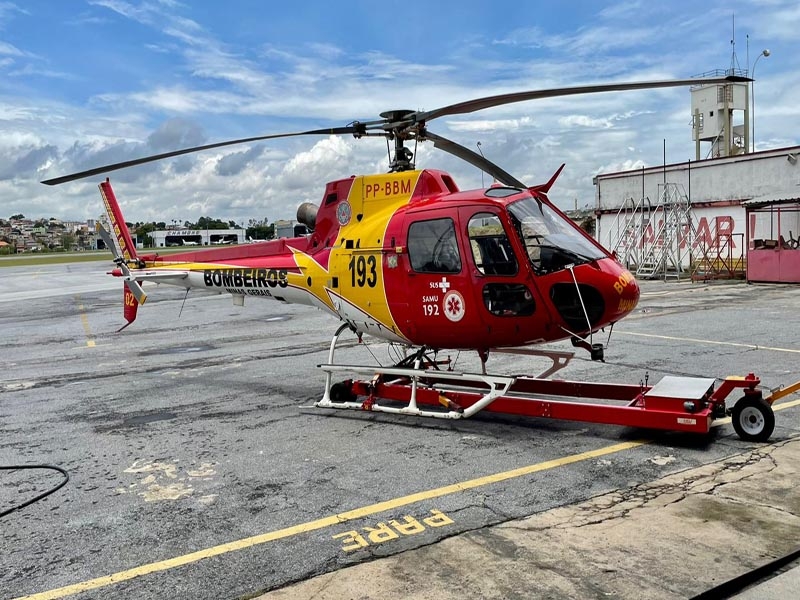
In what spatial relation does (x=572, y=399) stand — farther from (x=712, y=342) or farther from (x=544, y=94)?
(x=712, y=342)

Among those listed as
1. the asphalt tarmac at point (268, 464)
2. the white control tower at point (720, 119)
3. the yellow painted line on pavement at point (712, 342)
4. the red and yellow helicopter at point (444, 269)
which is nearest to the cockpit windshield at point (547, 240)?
the red and yellow helicopter at point (444, 269)

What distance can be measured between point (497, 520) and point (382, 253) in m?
3.93

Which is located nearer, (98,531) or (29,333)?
(98,531)

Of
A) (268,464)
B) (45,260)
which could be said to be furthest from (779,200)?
(45,260)

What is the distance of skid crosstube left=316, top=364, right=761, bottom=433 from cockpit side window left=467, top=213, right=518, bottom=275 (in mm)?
1165

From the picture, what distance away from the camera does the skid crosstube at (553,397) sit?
21.1ft

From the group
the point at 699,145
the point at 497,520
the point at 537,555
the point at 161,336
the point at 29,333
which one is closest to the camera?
the point at 537,555

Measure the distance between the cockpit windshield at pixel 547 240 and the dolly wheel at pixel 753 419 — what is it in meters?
2.03

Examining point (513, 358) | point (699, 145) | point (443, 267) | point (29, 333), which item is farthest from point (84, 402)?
point (699, 145)

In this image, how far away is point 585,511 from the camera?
16.5ft

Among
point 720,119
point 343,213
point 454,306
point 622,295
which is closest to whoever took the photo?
point 622,295

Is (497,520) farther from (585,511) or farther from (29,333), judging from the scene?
(29,333)

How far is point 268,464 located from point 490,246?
3.20m

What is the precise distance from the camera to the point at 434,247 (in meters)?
7.57
